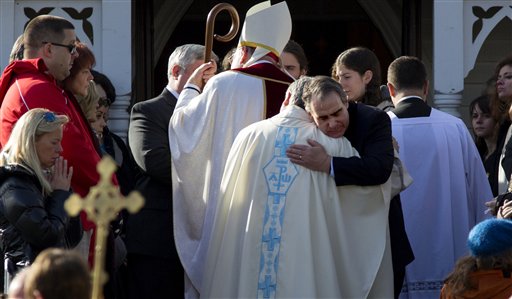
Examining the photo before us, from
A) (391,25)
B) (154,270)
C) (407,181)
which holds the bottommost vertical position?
(154,270)

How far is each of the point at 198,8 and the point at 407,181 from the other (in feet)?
24.8

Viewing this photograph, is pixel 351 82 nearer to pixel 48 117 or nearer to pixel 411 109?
pixel 411 109

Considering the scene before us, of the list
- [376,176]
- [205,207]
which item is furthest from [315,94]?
[205,207]

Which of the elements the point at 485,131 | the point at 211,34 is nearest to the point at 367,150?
the point at 211,34

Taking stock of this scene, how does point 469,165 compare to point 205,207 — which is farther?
point 469,165

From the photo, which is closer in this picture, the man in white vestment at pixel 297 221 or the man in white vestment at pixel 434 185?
the man in white vestment at pixel 297 221

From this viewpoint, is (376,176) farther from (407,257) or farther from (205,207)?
(205,207)

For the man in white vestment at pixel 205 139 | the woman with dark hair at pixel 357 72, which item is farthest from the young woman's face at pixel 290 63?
the man in white vestment at pixel 205 139

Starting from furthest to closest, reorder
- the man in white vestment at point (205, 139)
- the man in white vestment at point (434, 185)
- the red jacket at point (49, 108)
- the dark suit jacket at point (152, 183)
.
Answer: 1. the man in white vestment at point (434, 185)
2. the dark suit jacket at point (152, 183)
3. the man in white vestment at point (205, 139)
4. the red jacket at point (49, 108)

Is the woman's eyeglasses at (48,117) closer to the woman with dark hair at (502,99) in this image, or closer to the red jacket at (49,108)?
the red jacket at (49,108)

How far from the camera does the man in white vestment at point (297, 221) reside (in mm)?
6352

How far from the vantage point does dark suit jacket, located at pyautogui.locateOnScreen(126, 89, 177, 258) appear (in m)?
7.09

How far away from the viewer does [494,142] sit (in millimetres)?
8414

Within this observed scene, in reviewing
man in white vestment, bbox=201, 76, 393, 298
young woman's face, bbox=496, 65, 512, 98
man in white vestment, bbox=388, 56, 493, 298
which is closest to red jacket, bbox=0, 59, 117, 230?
man in white vestment, bbox=201, 76, 393, 298
